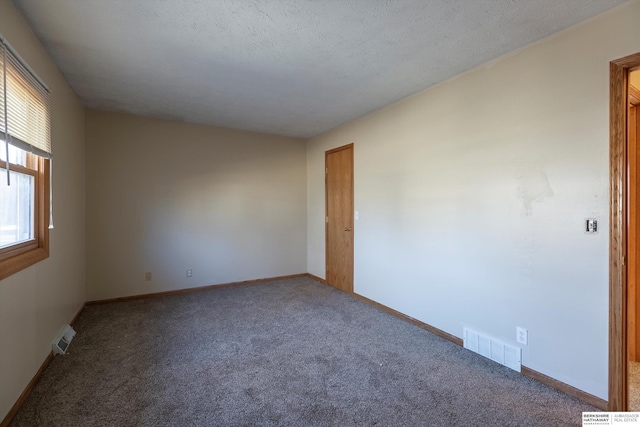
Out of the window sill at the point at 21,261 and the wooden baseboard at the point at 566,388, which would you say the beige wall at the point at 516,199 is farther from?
the window sill at the point at 21,261

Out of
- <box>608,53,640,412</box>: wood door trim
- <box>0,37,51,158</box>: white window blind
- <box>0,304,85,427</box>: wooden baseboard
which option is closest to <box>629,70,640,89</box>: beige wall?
<box>608,53,640,412</box>: wood door trim

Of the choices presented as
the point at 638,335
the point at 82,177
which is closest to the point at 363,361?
the point at 638,335

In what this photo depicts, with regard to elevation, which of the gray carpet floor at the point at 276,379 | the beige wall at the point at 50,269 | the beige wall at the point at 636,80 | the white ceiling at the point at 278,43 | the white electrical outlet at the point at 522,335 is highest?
the white ceiling at the point at 278,43

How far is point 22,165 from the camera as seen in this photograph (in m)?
2.06

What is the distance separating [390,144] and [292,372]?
261 cm

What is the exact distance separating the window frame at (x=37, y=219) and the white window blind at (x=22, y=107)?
0.12 meters

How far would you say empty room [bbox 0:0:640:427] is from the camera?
5.84ft

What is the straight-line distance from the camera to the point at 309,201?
524 centimetres

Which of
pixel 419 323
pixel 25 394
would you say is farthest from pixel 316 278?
pixel 25 394

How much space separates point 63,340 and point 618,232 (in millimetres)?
4251

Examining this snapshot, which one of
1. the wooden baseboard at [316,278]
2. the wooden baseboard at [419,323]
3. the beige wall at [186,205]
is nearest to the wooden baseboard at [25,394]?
the beige wall at [186,205]

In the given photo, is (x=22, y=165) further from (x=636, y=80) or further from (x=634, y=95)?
(x=636, y=80)

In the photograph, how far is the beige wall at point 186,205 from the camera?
379 cm

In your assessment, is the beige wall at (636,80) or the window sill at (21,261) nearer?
the window sill at (21,261)
